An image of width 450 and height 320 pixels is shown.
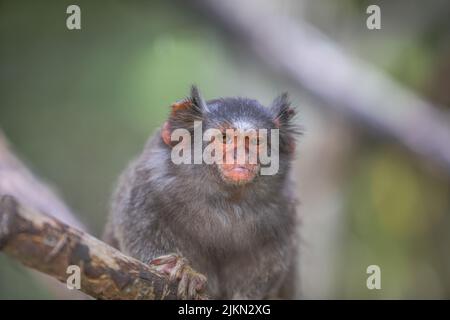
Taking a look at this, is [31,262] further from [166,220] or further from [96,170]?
[96,170]

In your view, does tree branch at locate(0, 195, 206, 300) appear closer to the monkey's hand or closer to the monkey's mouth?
the monkey's hand

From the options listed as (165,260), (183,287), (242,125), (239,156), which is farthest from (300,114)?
(183,287)

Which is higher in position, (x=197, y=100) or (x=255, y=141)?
(x=197, y=100)

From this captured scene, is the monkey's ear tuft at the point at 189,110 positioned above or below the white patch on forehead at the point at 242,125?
above

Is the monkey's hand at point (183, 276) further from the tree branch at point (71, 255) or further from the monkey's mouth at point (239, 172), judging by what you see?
the monkey's mouth at point (239, 172)

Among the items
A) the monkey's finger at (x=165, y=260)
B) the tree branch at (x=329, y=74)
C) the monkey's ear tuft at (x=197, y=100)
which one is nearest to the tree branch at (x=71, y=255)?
the monkey's finger at (x=165, y=260)

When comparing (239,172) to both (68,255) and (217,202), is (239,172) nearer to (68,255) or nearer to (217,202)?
(217,202)
